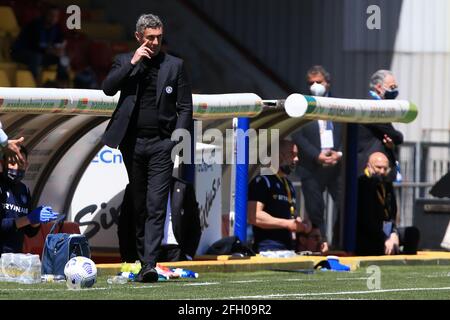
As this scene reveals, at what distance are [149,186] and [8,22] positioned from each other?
1130 cm

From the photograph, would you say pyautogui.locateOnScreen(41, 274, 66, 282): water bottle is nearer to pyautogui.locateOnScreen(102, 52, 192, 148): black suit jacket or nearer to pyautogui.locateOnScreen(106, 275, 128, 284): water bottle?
pyautogui.locateOnScreen(106, 275, 128, 284): water bottle

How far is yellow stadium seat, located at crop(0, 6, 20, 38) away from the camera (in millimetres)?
23188

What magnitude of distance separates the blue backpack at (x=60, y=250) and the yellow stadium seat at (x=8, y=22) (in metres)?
11.0

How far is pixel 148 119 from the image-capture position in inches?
491

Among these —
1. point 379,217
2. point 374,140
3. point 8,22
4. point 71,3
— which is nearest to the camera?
point 379,217

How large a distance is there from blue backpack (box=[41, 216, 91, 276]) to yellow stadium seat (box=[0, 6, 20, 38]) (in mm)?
10998

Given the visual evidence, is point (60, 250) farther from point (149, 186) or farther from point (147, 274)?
point (149, 186)

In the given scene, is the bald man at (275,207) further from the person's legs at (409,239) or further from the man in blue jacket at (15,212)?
the man in blue jacket at (15,212)

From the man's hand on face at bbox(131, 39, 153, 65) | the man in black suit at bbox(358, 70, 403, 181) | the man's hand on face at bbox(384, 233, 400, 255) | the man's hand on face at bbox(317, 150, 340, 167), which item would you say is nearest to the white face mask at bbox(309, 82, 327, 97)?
the man's hand on face at bbox(317, 150, 340, 167)

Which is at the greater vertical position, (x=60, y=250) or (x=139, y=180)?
(x=139, y=180)

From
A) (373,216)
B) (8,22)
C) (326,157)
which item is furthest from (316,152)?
(8,22)

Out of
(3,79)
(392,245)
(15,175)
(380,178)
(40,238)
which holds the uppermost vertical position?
(3,79)

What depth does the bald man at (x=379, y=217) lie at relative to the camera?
54.2ft

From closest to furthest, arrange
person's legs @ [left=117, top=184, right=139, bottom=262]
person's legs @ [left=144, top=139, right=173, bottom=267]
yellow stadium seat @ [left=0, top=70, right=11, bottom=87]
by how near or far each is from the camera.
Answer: person's legs @ [left=144, top=139, right=173, bottom=267] < person's legs @ [left=117, top=184, right=139, bottom=262] < yellow stadium seat @ [left=0, top=70, right=11, bottom=87]
